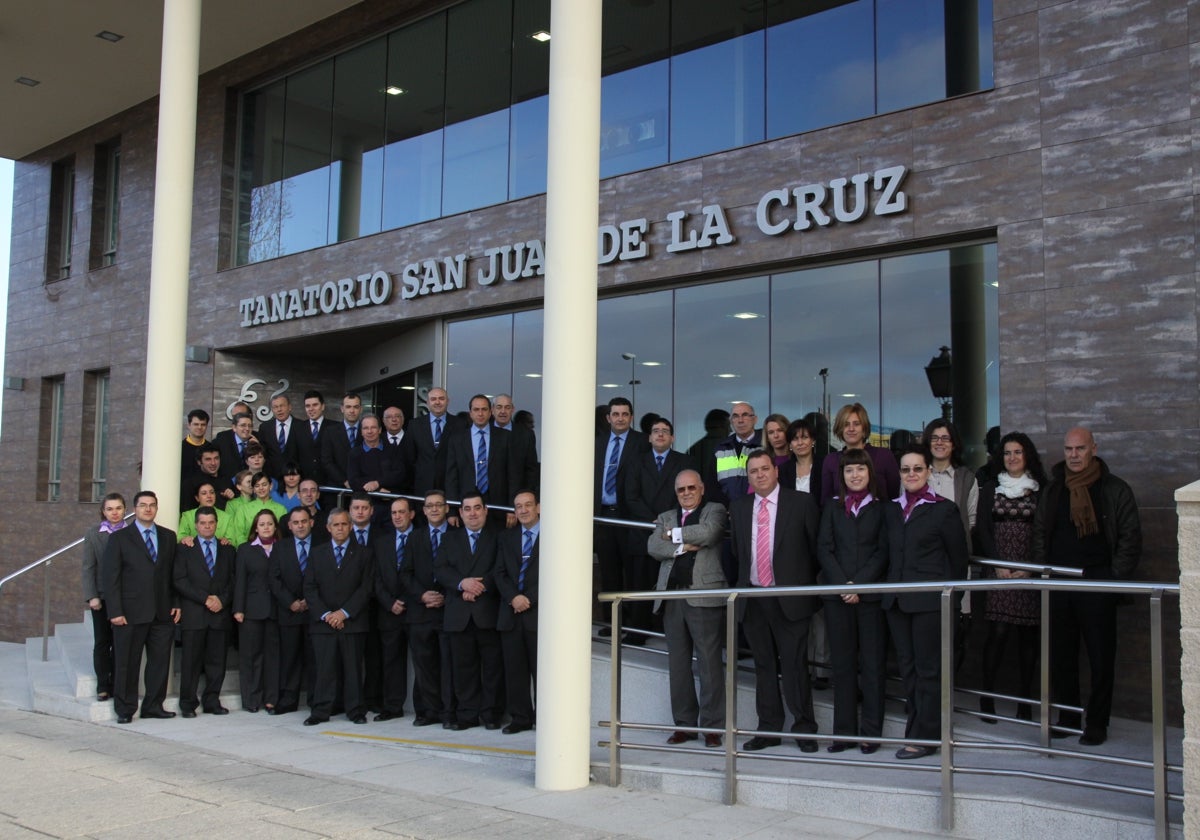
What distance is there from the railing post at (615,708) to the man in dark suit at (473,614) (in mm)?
2080

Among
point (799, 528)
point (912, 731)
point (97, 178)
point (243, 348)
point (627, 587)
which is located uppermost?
point (97, 178)

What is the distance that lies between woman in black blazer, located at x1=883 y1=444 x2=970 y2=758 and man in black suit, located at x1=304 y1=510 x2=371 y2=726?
4.44 metres

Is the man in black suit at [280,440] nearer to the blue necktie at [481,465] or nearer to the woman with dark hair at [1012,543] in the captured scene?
the blue necktie at [481,465]

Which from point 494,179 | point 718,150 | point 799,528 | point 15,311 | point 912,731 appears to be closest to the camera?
point 912,731

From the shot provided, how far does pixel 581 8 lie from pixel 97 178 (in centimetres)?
1524

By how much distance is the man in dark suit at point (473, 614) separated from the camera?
8.32 meters

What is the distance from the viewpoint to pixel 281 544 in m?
9.42

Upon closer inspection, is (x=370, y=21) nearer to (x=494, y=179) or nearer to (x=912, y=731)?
(x=494, y=179)

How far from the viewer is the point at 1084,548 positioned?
6.52 metres

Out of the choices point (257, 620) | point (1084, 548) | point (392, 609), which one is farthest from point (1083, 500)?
point (257, 620)

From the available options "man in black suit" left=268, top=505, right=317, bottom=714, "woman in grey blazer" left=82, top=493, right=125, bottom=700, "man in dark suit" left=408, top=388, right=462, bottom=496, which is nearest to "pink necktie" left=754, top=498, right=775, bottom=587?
"man in dark suit" left=408, top=388, right=462, bottom=496

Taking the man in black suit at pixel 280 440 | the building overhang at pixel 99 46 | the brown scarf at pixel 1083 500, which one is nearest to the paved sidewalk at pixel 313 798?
the brown scarf at pixel 1083 500

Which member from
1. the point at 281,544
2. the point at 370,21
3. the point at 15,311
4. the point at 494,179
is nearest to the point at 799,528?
the point at 281,544

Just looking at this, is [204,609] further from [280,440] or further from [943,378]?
[943,378]
